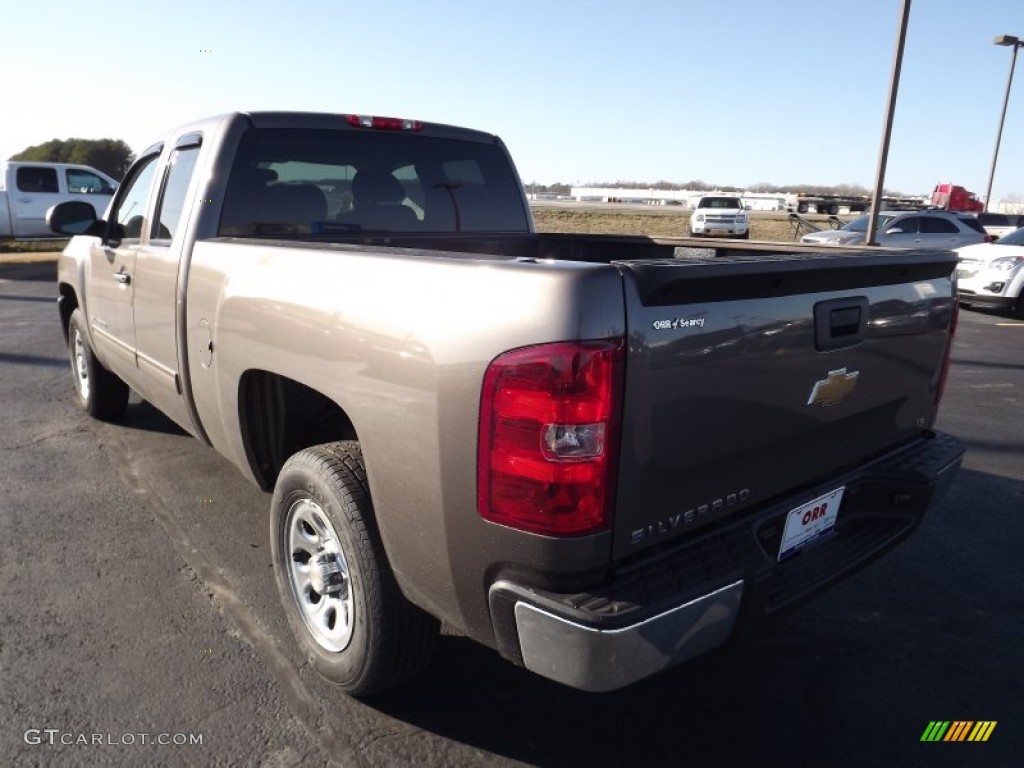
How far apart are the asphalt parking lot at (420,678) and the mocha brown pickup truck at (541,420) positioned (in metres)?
0.26

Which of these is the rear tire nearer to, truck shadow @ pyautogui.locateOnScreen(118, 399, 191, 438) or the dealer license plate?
truck shadow @ pyautogui.locateOnScreen(118, 399, 191, 438)

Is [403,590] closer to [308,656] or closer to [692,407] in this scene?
[308,656]

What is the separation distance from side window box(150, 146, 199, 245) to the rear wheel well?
1.06m

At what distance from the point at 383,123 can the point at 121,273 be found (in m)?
1.63

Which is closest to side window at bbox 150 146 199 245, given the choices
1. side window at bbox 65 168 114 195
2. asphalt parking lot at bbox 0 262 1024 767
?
asphalt parking lot at bbox 0 262 1024 767

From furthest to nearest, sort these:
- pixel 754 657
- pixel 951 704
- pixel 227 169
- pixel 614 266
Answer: pixel 227 169 < pixel 754 657 < pixel 951 704 < pixel 614 266

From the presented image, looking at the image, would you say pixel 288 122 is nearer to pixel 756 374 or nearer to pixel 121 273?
pixel 121 273

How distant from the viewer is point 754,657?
2941 millimetres

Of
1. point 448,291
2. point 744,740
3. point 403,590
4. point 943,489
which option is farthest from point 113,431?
point 943,489

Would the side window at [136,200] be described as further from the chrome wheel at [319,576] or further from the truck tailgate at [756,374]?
the truck tailgate at [756,374]

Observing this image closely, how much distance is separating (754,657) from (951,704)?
25.8 inches

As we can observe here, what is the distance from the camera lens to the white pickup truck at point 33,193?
57.5ft

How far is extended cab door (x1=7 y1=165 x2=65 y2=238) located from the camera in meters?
17.6

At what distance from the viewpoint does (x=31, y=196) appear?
17.7 m
